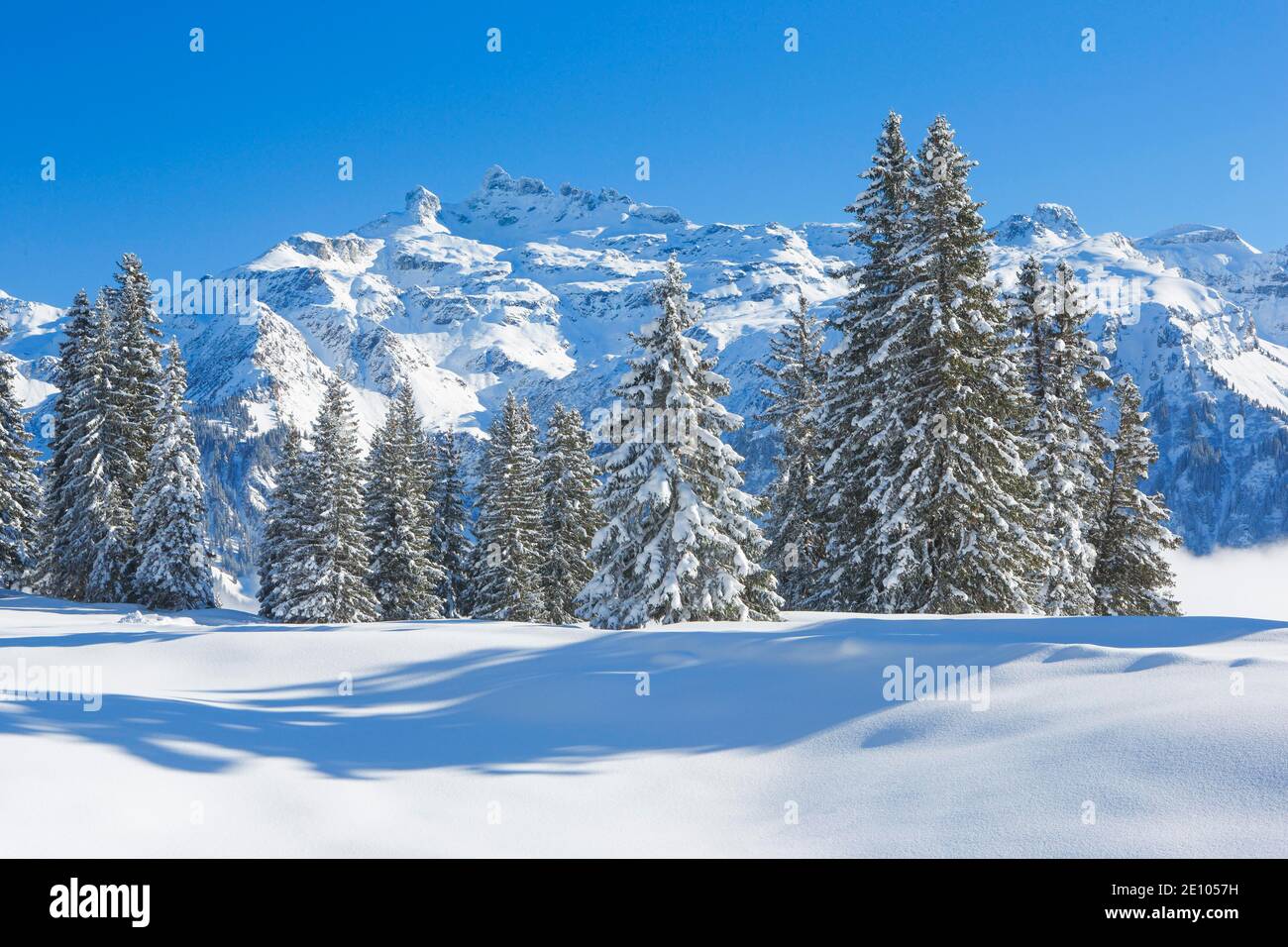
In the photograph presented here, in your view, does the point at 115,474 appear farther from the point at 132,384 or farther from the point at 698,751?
the point at 698,751

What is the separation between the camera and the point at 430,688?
34.8ft

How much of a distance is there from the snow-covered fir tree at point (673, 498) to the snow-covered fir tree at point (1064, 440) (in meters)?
9.19

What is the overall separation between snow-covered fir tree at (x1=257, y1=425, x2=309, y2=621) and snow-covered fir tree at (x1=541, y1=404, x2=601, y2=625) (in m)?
10.7

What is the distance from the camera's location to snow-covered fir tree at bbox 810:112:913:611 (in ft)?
68.9

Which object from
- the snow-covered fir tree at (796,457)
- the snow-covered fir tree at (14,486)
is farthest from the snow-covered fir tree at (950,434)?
the snow-covered fir tree at (14,486)

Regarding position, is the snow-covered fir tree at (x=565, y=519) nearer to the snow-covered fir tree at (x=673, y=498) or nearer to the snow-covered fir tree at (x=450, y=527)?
the snow-covered fir tree at (x=450, y=527)

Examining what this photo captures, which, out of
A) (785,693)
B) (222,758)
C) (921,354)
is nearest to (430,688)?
(222,758)

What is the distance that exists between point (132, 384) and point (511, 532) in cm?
1739

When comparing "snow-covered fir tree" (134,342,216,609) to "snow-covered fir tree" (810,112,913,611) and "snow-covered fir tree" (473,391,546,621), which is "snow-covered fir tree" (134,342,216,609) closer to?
"snow-covered fir tree" (473,391,546,621)

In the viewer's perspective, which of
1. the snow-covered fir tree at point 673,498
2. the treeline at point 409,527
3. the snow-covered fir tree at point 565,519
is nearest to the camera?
the snow-covered fir tree at point 673,498

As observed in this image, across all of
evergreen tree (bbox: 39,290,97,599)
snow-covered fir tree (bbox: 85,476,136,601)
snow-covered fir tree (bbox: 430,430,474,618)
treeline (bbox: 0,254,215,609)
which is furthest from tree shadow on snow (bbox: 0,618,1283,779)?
snow-covered fir tree (bbox: 430,430,474,618)

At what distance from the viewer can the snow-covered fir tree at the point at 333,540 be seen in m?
35.1
